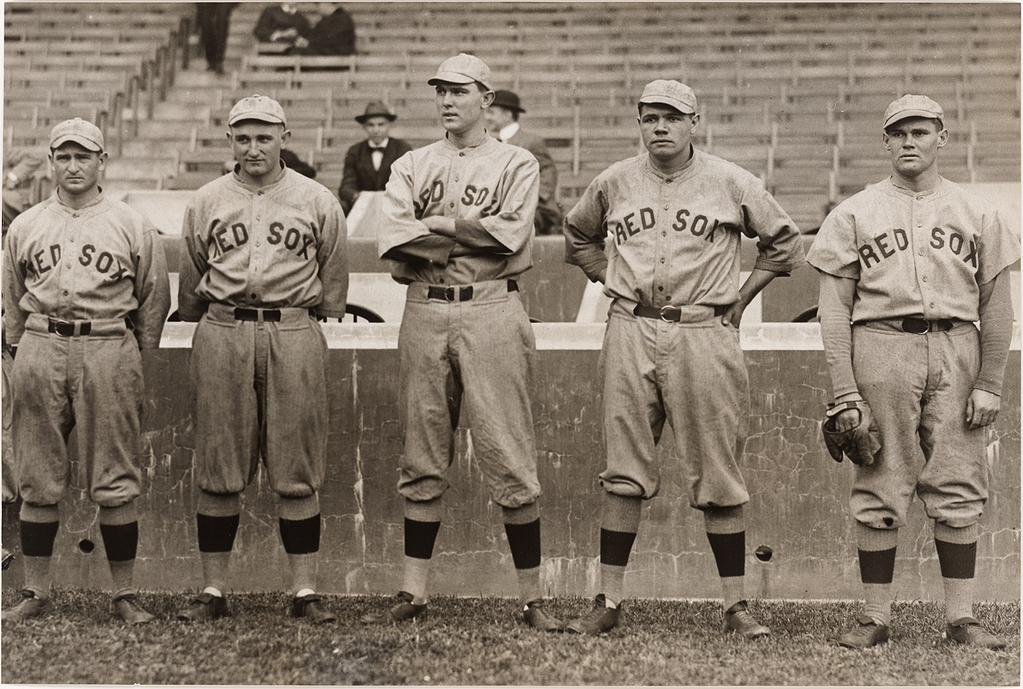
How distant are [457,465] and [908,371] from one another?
1.95 meters

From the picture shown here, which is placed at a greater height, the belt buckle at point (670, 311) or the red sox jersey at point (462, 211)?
the red sox jersey at point (462, 211)

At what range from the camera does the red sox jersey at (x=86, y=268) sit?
4.96 m

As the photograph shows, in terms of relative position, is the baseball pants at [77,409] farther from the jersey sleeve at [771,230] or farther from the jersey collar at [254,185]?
the jersey sleeve at [771,230]

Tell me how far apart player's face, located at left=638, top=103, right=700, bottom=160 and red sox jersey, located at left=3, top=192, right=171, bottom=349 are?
202 cm

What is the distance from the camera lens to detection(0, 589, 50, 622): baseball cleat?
491 centimetres

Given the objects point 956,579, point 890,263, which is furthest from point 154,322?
point 956,579

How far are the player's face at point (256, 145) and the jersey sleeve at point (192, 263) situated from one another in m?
0.28

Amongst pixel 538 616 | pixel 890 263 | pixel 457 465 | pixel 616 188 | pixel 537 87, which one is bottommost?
pixel 538 616

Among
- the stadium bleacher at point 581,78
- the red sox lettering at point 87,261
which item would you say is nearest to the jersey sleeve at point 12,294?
the red sox lettering at point 87,261

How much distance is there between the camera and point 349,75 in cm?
1341

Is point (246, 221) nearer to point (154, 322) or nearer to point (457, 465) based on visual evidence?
point (154, 322)

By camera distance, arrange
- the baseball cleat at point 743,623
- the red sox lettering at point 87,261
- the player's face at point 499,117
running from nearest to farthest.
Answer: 1. the baseball cleat at point 743,623
2. the red sox lettering at point 87,261
3. the player's face at point 499,117

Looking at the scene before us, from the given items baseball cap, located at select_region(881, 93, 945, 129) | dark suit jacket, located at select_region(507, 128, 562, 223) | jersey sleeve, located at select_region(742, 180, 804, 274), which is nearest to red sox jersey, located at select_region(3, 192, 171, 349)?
jersey sleeve, located at select_region(742, 180, 804, 274)

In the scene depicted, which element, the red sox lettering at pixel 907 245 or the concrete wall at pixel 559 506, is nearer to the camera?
the red sox lettering at pixel 907 245
